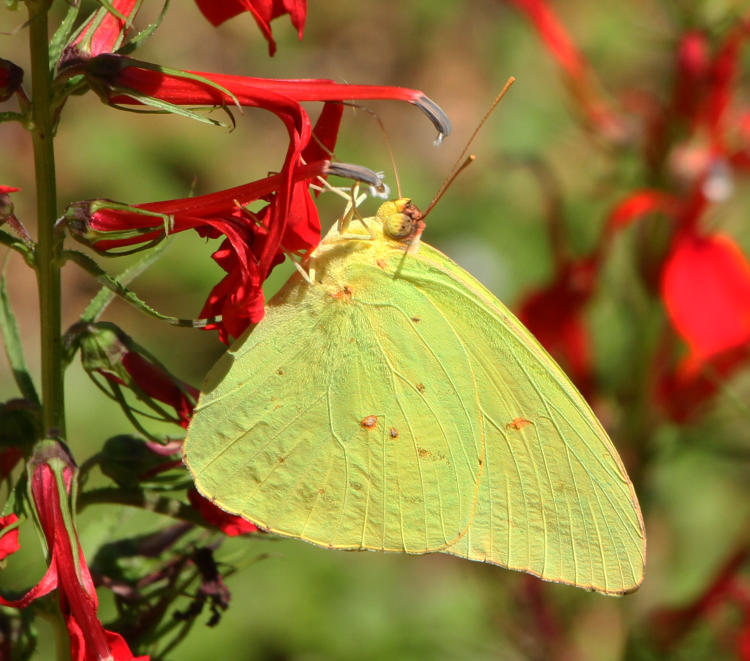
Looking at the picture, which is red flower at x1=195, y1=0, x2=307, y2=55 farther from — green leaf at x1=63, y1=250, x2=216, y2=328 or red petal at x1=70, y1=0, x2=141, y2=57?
green leaf at x1=63, y1=250, x2=216, y2=328

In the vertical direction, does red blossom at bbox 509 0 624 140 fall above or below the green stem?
above

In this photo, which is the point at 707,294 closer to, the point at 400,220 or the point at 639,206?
the point at 639,206

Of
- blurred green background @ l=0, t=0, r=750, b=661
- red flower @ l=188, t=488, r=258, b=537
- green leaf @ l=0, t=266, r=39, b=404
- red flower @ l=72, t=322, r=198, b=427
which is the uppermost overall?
red flower @ l=72, t=322, r=198, b=427

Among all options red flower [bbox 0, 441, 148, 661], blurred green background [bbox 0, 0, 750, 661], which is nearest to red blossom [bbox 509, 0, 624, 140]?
blurred green background [bbox 0, 0, 750, 661]

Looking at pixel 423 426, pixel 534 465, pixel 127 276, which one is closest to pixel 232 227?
pixel 127 276

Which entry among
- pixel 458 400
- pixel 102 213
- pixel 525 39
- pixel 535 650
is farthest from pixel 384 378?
pixel 525 39

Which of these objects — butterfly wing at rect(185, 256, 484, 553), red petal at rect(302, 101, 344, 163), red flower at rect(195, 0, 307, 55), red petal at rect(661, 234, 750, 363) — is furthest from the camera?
red petal at rect(661, 234, 750, 363)

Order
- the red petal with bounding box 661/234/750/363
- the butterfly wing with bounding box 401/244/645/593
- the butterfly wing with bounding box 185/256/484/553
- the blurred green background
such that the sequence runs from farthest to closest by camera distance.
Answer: the blurred green background → the red petal with bounding box 661/234/750/363 → the butterfly wing with bounding box 401/244/645/593 → the butterfly wing with bounding box 185/256/484/553

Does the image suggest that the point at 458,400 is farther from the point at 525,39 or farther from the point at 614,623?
the point at 525,39
